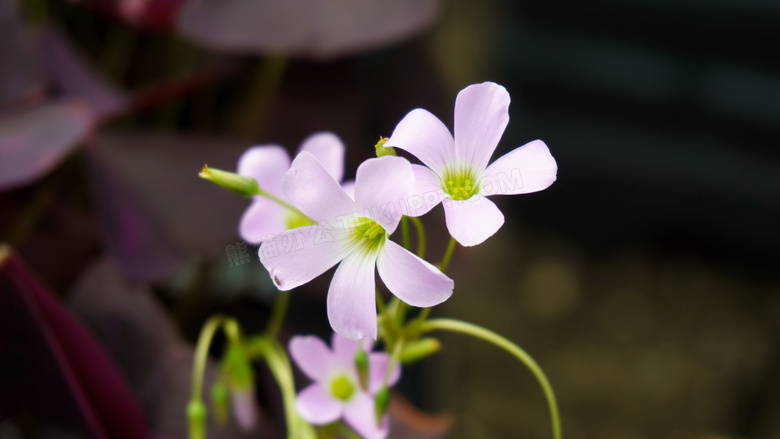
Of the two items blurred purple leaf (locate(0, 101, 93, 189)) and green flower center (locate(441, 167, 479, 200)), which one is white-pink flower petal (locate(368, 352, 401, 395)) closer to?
green flower center (locate(441, 167, 479, 200))

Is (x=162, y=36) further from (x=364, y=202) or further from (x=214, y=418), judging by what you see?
(x=364, y=202)

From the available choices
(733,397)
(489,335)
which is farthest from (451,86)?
(733,397)

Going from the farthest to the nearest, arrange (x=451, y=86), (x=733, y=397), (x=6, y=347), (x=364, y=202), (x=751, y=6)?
(x=733, y=397) < (x=751, y=6) < (x=451, y=86) < (x=6, y=347) < (x=364, y=202)

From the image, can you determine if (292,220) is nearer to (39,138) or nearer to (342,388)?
(342,388)

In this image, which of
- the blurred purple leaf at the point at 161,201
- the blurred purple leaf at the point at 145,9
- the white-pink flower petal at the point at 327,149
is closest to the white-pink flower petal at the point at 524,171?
the white-pink flower petal at the point at 327,149

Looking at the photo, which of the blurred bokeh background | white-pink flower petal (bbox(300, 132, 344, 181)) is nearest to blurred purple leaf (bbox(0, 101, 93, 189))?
the blurred bokeh background
